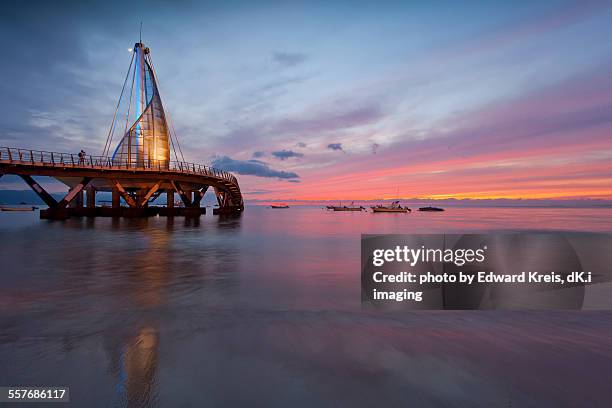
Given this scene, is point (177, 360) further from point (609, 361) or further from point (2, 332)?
point (609, 361)

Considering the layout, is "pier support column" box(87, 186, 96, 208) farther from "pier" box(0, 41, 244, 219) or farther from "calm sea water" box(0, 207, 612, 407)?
"calm sea water" box(0, 207, 612, 407)

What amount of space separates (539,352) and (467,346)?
3.50 ft

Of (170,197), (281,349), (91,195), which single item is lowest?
(281,349)

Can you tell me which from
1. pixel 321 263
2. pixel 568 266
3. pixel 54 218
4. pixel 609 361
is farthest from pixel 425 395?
pixel 54 218

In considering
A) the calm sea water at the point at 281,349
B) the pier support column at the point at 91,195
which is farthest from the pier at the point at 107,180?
the calm sea water at the point at 281,349

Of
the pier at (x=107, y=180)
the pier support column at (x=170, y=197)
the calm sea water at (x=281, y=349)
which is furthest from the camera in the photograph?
the pier support column at (x=170, y=197)

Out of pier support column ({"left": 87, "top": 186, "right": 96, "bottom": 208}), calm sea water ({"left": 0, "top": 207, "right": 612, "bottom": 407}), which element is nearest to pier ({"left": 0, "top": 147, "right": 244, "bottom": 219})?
pier support column ({"left": 87, "top": 186, "right": 96, "bottom": 208})

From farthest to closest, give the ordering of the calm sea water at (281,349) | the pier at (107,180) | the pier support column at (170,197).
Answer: the pier support column at (170,197) < the pier at (107,180) < the calm sea water at (281,349)

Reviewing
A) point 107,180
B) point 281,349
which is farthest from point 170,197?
point 281,349

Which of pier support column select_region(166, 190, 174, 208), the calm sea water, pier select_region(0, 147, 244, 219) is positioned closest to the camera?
the calm sea water

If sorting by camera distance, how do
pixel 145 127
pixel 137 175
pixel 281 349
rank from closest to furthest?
1. pixel 281 349
2. pixel 137 175
3. pixel 145 127

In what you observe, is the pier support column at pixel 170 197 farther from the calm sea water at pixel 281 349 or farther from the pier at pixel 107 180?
the calm sea water at pixel 281 349

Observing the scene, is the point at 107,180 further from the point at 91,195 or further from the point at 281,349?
the point at 281,349

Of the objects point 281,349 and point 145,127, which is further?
point 145,127
